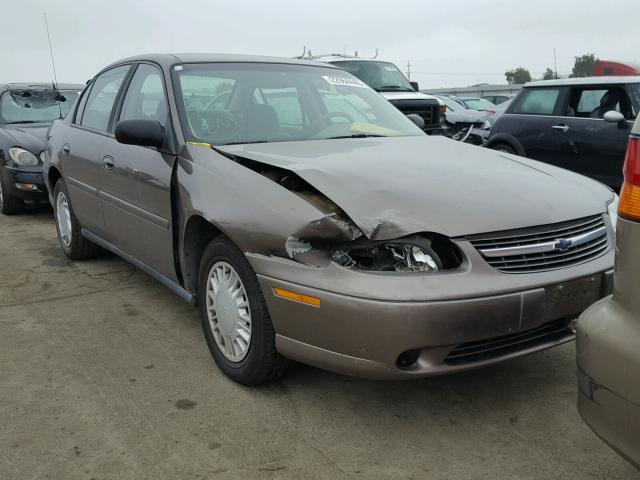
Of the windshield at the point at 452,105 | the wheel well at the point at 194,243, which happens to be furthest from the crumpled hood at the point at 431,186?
the windshield at the point at 452,105

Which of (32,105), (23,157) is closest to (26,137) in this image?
(23,157)

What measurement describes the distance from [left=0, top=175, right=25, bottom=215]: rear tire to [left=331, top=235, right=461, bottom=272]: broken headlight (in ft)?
20.9

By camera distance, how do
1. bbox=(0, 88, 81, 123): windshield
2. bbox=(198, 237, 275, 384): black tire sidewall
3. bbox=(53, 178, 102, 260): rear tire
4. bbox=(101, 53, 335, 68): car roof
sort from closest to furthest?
bbox=(198, 237, 275, 384): black tire sidewall, bbox=(101, 53, 335, 68): car roof, bbox=(53, 178, 102, 260): rear tire, bbox=(0, 88, 81, 123): windshield

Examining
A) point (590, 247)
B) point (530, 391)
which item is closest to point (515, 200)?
point (590, 247)

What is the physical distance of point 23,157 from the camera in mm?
7578

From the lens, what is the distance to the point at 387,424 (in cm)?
279

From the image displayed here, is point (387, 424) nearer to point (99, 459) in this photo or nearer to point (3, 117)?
point (99, 459)

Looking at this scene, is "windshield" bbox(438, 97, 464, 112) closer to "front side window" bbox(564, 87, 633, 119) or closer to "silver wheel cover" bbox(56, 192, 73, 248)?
"front side window" bbox(564, 87, 633, 119)

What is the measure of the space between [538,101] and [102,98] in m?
5.51

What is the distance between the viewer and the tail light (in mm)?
1790

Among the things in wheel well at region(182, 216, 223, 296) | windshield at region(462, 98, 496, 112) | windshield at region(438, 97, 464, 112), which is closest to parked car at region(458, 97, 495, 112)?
windshield at region(462, 98, 496, 112)

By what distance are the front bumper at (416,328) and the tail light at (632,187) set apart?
0.74m

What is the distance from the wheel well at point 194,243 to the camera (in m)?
3.26

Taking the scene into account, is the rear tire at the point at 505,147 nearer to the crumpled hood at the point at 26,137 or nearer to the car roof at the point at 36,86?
the crumpled hood at the point at 26,137
